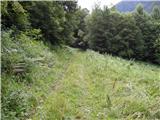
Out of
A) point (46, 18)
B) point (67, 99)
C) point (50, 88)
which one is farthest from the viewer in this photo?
point (46, 18)

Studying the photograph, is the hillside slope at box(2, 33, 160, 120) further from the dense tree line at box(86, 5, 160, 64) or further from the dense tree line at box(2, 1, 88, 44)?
the dense tree line at box(86, 5, 160, 64)

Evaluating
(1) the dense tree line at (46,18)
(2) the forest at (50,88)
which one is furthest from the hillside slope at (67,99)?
(1) the dense tree line at (46,18)

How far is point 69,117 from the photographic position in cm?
850

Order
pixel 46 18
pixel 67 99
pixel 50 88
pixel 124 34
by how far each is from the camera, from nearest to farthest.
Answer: pixel 67 99, pixel 50 88, pixel 46 18, pixel 124 34

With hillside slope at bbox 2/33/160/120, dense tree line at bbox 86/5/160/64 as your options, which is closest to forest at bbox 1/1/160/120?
hillside slope at bbox 2/33/160/120

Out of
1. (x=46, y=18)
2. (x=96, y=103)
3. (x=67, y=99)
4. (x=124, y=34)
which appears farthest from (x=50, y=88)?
(x=124, y=34)

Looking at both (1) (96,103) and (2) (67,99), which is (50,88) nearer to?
(2) (67,99)

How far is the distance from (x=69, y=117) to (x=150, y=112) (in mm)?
2224

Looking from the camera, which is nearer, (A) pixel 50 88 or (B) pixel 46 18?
(A) pixel 50 88

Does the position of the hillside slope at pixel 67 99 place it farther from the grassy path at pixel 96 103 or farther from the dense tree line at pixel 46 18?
the dense tree line at pixel 46 18

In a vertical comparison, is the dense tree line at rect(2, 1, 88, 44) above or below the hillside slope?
above

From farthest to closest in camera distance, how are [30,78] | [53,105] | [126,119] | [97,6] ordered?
[97,6], [30,78], [53,105], [126,119]

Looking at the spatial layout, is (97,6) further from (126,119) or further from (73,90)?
(126,119)

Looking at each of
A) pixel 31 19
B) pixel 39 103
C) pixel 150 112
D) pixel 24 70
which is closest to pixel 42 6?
pixel 31 19
